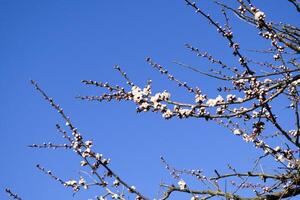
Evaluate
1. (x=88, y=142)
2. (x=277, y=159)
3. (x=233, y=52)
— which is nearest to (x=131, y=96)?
(x=88, y=142)

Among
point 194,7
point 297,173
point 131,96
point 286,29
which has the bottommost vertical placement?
point 297,173

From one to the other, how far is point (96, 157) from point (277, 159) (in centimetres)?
234

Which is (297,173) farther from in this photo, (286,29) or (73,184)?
(73,184)

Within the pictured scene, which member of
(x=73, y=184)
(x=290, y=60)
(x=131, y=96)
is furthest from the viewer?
(x=290, y=60)

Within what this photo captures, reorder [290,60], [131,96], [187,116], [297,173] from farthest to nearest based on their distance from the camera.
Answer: [290,60]
[297,173]
[131,96]
[187,116]

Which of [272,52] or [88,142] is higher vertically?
[272,52]

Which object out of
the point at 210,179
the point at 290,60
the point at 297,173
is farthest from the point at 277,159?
the point at 290,60

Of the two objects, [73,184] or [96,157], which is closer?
[96,157]

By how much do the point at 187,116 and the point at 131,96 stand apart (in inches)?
25.4

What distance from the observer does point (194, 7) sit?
11.8 feet

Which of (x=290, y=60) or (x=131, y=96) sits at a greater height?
(x=290, y=60)

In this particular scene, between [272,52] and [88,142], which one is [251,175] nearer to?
[272,52]

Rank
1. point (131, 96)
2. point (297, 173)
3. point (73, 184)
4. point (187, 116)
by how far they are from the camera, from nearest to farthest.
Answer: point (187, 116) → point (131, 96) → point (73, 184) → point (297, 173)

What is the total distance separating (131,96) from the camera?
3.42 meters
